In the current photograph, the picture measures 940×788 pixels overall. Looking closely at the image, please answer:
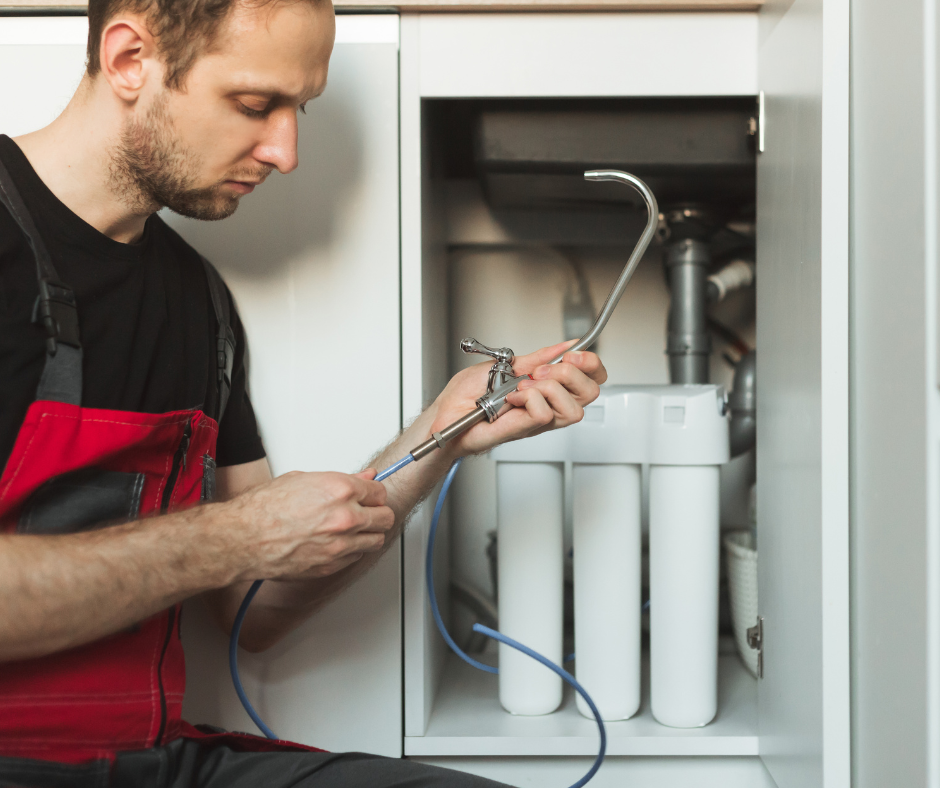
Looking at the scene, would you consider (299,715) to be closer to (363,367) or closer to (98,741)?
(98,741)

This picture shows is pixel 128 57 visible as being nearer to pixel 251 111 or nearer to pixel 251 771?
pixel 251 111

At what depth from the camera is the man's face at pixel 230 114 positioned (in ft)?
2.23

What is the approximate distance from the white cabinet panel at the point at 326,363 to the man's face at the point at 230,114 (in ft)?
0.36

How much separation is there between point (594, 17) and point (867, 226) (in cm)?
38

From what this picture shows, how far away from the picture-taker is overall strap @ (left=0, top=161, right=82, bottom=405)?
0.65 m

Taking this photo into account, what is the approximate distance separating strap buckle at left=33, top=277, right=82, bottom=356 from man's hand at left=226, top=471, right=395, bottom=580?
0.65 feet

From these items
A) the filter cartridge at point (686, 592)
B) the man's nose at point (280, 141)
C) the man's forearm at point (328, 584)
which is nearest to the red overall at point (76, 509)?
the man's forearm at point (328, 584)

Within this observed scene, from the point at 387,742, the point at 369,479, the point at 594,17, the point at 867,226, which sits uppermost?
the point at 594,17

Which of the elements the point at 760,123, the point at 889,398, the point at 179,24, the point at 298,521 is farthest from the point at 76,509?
the point at 760,123

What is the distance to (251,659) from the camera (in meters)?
0.86

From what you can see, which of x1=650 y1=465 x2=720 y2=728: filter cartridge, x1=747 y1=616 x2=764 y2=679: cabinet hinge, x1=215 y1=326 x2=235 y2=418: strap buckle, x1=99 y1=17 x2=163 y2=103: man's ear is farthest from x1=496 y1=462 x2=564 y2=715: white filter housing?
x1=99 y1=17 x2=163 y2=103: man's ear

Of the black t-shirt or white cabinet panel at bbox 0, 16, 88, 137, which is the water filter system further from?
white cabinet panel at bbox 0, 16, 88, 137

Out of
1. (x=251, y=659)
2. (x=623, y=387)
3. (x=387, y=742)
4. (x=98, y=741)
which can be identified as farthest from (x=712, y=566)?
(x=98, y=741)

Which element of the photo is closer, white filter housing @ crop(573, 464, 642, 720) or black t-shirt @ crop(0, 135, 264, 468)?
black t-shirt @ crop(0, 135, 264, 468)
